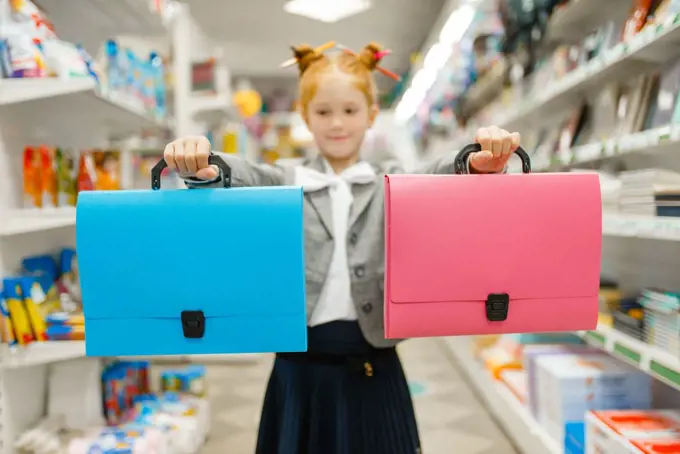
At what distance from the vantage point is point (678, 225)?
54.3 inches

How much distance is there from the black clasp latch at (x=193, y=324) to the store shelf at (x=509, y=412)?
1.55 meters

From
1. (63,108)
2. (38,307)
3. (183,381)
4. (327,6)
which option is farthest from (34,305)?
(327,6)

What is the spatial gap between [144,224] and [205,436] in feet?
6.21

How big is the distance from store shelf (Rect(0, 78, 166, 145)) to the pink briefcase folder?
1226 mm

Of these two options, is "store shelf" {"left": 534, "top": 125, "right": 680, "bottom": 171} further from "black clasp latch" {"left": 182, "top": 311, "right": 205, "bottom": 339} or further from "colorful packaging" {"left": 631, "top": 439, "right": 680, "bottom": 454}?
"black clasp latch" {"left": 182, "top": 311, "right": 205, "bottom": 339}

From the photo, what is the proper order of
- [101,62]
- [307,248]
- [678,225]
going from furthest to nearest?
1. [101,62]
2. [678,225]
3. [307,248]

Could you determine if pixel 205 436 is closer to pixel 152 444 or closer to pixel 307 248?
pixel 152 444

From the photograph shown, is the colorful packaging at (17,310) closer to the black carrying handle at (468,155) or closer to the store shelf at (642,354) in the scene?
the black carrying handle at (468,155)

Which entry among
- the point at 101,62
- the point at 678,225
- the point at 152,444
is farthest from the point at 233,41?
the point at 678,225

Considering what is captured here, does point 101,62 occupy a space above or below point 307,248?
above

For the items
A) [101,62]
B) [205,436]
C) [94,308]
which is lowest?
[205,436]

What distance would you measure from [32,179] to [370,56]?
1234mm

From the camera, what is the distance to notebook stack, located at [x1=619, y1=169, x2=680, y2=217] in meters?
1.54

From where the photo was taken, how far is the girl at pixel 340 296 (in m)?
1.18
